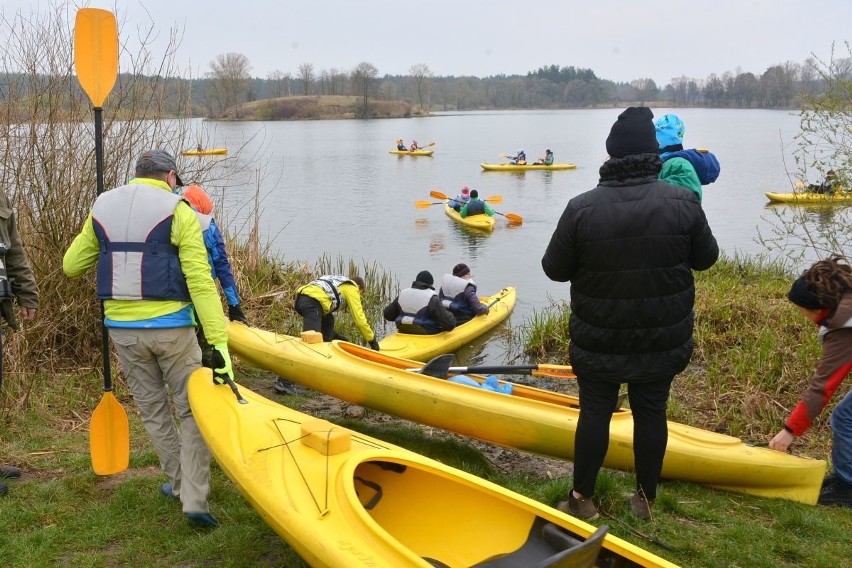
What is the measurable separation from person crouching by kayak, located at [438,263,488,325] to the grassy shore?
2603mm

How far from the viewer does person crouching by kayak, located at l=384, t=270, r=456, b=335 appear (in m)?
7.78

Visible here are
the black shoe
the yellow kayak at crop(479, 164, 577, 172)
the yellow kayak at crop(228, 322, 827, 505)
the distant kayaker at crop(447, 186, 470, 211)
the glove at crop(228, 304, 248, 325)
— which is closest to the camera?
the yellow kayak at crop(228, 322, 827, 505)

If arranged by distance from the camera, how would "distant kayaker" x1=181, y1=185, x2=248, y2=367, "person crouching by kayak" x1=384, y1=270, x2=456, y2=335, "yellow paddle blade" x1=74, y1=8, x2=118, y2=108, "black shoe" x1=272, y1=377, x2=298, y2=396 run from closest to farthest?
"yellow paddle blade" x1=74, y1=8, x2=118, y2=108
"distant kayaker" x1=181, y1=185, x2=248, y2=367
"black shoe" x1=272, y1=377, x2=298, y2=396
"person crouching by kayak" x1=384, y1=270, x2=456, y2=335

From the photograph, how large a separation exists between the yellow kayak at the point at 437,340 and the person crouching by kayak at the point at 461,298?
106 mm

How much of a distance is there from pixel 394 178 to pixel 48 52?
21248mm

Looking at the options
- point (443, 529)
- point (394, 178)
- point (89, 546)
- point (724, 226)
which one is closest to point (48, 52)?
Answer: point (89, 546)

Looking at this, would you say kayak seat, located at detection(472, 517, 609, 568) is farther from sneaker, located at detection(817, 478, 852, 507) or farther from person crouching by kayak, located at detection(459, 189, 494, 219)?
person crouching by kayak, located at detection(459, 189, 494, 219)

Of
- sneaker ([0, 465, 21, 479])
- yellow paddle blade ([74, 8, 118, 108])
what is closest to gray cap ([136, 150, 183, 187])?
yellow paddle blade ([74, 8, 118, 108])

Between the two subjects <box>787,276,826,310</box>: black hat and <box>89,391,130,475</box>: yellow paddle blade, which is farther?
<box>89,391,130,475</box>: yellow paddle blade

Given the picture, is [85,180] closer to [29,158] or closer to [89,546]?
[29,158]

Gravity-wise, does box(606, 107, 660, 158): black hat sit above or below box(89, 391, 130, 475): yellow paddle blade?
above

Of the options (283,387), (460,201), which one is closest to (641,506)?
(283,387)

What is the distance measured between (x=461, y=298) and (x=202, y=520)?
5.33m

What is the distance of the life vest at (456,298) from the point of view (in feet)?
27.5
